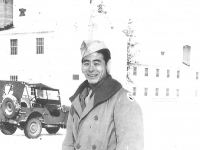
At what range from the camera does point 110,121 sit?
239 cm

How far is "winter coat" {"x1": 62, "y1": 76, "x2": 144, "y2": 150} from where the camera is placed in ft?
7.68

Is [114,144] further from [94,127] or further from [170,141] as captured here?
[170,141]

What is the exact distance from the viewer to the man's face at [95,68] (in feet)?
8.23

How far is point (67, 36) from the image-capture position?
2298cm

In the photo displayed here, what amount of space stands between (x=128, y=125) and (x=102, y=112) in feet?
0.63

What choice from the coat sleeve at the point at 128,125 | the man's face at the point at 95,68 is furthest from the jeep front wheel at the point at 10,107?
the coat sleeve at the point at 128,125

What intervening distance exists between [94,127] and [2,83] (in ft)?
34.9

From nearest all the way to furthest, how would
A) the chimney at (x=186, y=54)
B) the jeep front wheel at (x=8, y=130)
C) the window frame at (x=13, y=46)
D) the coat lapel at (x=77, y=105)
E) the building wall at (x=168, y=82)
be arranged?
the coat lapel at (x=77, y=105) → the jeep front wheel at (x=8, y=130) → the window frame at (x=13, y=46) → the building wall at (x=168, y=82) → the chimney at (x=186, y=54)

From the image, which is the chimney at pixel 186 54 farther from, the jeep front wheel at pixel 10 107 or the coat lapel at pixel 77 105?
the coat lapel at pixel 77 105

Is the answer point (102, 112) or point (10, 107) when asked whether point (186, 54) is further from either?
point (102, 112)

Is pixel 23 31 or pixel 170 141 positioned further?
pixel 23 31

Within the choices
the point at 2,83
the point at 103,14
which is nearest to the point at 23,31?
the point at 103,14

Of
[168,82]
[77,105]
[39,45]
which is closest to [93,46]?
[77,105]

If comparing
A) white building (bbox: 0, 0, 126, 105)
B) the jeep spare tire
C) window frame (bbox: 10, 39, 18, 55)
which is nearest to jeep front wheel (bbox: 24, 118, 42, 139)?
the jeep spare tire
